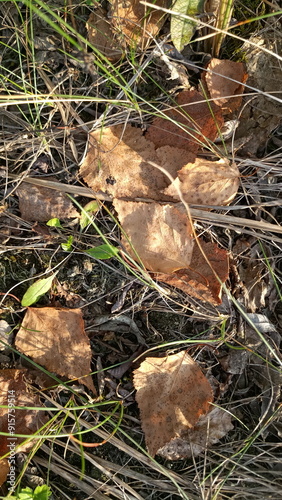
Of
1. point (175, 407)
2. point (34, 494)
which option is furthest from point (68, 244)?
point (34, 494)

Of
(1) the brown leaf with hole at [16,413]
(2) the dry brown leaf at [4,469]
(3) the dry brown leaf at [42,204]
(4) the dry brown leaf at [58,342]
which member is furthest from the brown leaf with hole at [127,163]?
(2) the dry brown leaf at [4,469]

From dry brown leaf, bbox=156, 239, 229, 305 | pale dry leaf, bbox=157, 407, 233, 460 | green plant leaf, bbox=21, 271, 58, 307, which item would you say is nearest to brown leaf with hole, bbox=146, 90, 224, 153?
dry brown leaf, bbox=156, 239, 229, 305

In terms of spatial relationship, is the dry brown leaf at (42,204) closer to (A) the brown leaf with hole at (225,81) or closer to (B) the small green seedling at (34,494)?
(A) the brown leaf with hole at (225,81)

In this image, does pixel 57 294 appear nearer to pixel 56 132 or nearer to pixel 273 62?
pixel 56 132

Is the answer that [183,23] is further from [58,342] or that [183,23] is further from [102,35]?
[58,342]

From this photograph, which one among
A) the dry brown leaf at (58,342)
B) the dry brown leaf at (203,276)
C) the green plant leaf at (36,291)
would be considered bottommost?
the dry brown leaf at (58,342)

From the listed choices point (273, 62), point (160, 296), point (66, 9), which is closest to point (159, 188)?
point (160, 296)
